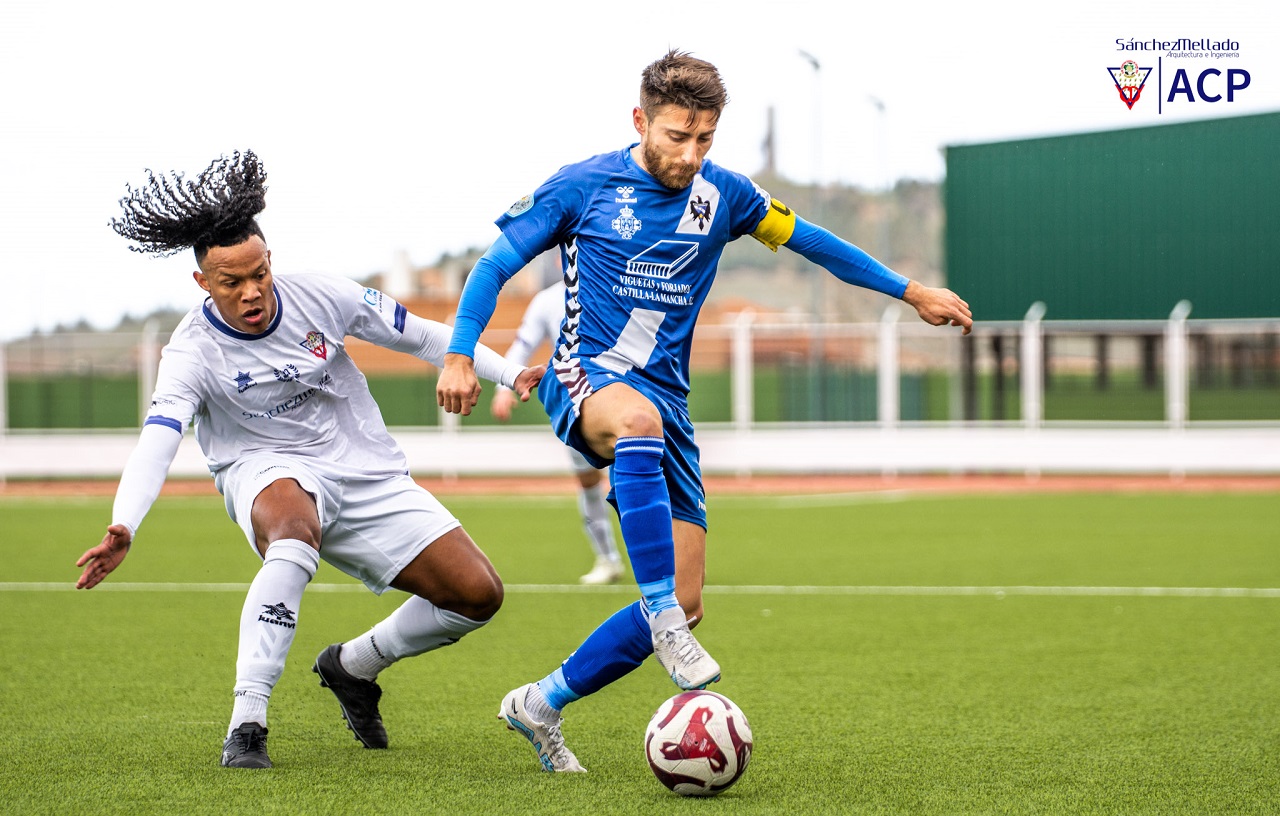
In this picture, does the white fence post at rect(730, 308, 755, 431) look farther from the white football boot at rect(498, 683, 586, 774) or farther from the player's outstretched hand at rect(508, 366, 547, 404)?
the white football boot at rect(498, 683, 586, 774)

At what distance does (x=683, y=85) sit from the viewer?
412 centimetres

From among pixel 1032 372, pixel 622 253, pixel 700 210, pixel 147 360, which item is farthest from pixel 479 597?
pixel 147 360

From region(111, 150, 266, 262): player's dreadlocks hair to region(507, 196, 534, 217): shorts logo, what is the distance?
85cm

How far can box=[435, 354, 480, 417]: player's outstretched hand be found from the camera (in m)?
4.01

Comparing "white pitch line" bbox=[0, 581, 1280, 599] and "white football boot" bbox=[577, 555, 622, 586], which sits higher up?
"white football boot" bbox=[577, 555, 622, 586]

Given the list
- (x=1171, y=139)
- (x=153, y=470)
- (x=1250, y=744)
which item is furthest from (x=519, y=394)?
(x=1171, y=139)

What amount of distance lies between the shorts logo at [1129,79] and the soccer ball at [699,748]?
417 cm

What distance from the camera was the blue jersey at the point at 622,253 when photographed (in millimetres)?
4281

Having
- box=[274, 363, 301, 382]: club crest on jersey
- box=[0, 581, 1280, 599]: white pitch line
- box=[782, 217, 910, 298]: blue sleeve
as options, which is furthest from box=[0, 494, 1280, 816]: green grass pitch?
box=[782, 217, 910, 298]: blue sleeve

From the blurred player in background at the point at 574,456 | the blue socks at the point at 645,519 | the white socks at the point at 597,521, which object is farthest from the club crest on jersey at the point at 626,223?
the white socks at the point at 597,521

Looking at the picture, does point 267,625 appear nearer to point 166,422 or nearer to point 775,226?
point 166,422

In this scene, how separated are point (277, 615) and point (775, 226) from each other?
6.26ft

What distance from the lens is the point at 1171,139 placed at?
16562 millimetres

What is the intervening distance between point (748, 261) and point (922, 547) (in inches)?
1035
